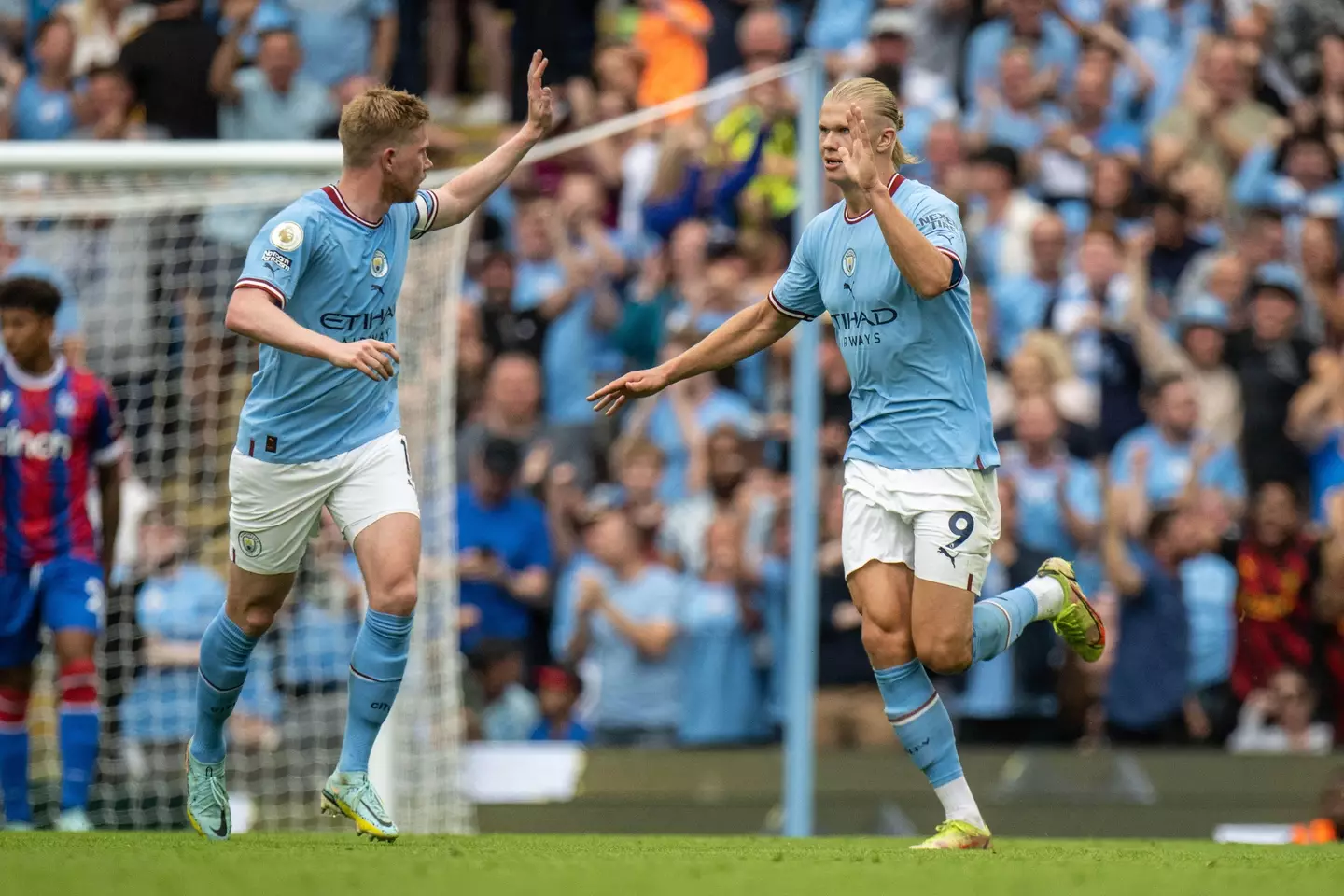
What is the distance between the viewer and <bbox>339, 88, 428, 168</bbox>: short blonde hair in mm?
7082

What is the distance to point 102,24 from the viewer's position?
50.6ft

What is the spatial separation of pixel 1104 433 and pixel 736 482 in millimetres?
2679

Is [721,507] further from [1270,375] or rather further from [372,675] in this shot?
[372,675]

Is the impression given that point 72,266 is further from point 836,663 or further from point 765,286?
point 836,663

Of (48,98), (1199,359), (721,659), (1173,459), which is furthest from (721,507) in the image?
(48,98)

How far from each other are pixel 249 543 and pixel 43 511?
2957 mm

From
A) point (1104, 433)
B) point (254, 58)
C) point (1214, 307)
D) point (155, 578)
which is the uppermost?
point (254, 58)

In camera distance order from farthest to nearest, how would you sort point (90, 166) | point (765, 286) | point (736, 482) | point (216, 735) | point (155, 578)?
point (765, 286) → point (736, 482) → point (155, 578) → point (90, 166) → point (216, 735)

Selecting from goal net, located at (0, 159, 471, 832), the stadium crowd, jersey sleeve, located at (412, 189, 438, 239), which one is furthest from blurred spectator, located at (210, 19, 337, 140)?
jersey sleeve, located at (412, 189, 438, 239)

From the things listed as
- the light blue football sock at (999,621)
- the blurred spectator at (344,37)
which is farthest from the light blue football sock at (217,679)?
the blurred spectator at (344,37)

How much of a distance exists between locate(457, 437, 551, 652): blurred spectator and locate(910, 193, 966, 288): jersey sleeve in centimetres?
608

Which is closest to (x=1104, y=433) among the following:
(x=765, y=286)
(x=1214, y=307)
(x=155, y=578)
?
(x=1214, y=307)

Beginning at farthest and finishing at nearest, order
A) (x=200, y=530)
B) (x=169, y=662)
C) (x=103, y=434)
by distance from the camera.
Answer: (x=200, y=530) → (x=169, y=662) → (x=103, y=434)

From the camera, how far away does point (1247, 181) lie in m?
14.8
